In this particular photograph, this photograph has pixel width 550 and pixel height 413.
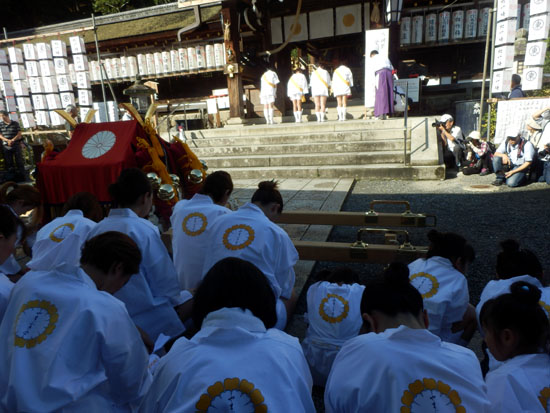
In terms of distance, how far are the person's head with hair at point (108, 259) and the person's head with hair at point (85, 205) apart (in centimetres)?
126

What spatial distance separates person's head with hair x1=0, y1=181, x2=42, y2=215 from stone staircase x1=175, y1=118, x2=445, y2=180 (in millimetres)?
5776

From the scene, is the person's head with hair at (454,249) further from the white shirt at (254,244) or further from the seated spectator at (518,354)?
the white shirt at (254,244)

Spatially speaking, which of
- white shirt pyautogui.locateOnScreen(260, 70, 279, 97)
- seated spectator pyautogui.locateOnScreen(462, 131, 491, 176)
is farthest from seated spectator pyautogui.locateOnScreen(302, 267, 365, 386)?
white shirt pyautogui.locateOnScreen(260, 70, 279, 97)

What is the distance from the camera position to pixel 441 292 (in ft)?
6.98

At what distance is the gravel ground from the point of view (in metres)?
3.59

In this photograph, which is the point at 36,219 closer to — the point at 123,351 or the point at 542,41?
the point at 123,351

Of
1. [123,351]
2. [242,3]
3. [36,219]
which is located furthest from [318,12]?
[123,351]

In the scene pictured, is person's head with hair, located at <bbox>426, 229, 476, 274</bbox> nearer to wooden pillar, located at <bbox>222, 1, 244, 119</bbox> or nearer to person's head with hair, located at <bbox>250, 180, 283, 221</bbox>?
person's head with hair, located at <bbox>250, 180, 283, 221</bbox>

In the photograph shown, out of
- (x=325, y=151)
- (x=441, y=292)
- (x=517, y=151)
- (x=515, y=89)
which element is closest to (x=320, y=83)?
(x=325, y=151)

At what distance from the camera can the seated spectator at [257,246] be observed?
2.26 metres

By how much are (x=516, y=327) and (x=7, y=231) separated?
237 centimetres

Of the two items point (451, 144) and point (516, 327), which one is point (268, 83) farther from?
point (516, 327)

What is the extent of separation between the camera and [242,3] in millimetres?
11422

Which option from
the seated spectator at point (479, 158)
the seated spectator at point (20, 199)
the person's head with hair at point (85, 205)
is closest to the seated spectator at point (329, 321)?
the person's head with hair at point (85, 205)
